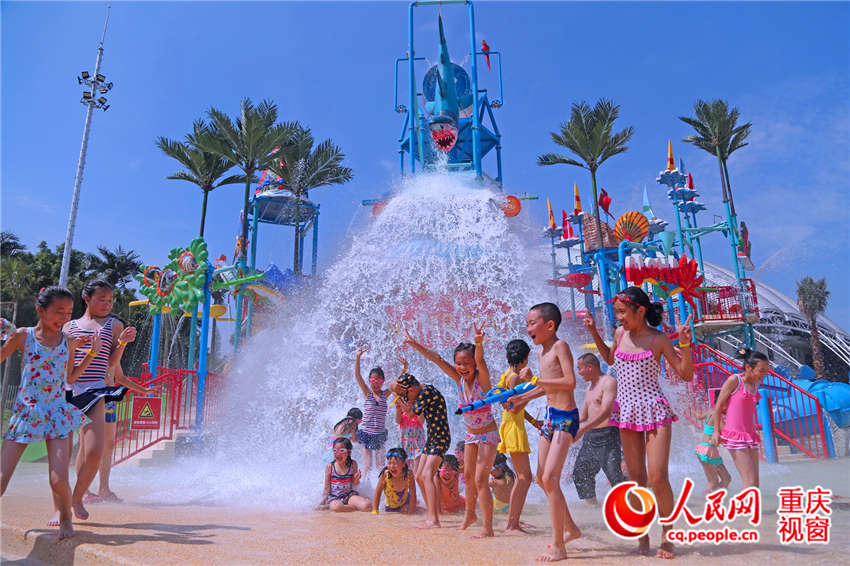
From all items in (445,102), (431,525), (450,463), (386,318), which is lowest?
(431,525)

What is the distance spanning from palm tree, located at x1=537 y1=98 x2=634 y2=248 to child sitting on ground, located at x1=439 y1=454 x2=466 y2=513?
55.5ft

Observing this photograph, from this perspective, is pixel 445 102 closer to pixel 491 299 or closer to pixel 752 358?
pixel 491 299

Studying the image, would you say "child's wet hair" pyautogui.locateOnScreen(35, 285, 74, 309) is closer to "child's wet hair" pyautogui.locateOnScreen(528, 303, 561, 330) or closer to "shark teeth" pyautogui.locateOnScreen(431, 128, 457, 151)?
"child's wet hair" pyautogui.locateOnScreen(528, 303, 561, 330)

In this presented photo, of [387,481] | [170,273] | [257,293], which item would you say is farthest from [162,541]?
[257,293]

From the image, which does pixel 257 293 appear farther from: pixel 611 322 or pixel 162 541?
pixel 162 541

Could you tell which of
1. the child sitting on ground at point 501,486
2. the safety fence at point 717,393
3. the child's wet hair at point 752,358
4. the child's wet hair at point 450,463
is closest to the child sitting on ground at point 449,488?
the child's wet hair at point 450,463

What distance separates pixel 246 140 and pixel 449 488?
1897 cm

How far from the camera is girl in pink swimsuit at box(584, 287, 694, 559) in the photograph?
123 inches

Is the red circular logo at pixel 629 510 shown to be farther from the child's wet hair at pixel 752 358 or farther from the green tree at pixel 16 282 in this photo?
the green tree at pixel 16 282

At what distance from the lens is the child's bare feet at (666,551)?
2.97 m

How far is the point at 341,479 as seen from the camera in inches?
210

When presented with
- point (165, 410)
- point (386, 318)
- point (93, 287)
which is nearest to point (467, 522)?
point (93, 287)

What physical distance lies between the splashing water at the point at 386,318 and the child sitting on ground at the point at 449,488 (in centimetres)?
253

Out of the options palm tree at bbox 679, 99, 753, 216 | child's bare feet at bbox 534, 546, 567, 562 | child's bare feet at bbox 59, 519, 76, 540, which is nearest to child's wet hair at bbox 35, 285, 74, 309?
child's bare feet at bbox 59, 519, 76, 540
